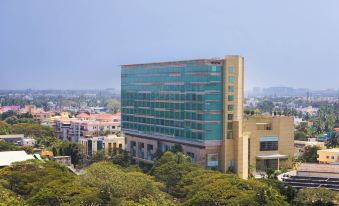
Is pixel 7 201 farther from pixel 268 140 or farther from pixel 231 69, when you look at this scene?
pixel 268 140

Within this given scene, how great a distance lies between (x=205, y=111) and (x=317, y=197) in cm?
1408

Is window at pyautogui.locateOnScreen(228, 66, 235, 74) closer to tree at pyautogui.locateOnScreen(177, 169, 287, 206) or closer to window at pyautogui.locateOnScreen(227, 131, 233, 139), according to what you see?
window at pyautogui.locateOnScreen(227, 131, 233, 139)

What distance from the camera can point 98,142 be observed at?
56781 mm

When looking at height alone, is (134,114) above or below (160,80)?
below

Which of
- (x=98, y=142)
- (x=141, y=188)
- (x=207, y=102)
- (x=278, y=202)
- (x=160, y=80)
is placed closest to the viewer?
(x=278, y=202)

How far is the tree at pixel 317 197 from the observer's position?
28312mm

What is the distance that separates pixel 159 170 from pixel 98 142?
867 inches

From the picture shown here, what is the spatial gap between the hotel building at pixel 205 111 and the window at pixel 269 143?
188cm

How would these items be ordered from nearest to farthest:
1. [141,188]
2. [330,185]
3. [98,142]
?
[141,188] < [330,185] < [98,142]

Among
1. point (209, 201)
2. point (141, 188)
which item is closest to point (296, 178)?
point (209, 201)

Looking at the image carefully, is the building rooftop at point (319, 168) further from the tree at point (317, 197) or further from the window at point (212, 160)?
the window at point (212, 160)

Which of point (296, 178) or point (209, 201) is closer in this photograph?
point (209, 201)

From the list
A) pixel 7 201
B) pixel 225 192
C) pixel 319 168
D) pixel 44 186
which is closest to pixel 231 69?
pixel 319 168

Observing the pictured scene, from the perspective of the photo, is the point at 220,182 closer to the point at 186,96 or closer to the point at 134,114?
the point at 186,96
